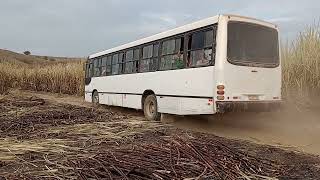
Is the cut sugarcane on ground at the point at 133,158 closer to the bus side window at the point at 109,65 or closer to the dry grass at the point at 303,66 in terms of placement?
the dry grass at the point at 303,66

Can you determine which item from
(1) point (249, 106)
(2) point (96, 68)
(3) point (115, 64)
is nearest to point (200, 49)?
(1) point (249, 106)

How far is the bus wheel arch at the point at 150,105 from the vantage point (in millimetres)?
13391

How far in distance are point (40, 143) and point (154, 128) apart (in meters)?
3.08

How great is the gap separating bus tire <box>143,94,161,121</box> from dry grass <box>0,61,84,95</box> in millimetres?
15584

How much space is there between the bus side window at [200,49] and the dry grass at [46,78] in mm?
18539

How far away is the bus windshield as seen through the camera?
1050cm

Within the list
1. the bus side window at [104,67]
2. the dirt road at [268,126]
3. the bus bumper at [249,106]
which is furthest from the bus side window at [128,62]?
the bus bumper at [249,106]

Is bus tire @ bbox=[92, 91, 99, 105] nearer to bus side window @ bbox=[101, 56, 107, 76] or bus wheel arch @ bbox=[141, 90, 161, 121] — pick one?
bus side window @ bbox=[101, 56, 107, 76]

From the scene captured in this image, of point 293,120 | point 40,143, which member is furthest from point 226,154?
point 293,120

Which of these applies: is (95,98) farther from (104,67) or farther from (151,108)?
(151,108)

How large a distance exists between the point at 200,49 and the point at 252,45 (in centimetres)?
129

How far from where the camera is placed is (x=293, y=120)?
→ 12.5 m

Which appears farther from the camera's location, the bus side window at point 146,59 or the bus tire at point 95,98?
the bus tire at point 95,98

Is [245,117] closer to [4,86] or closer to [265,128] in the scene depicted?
[265,128]
